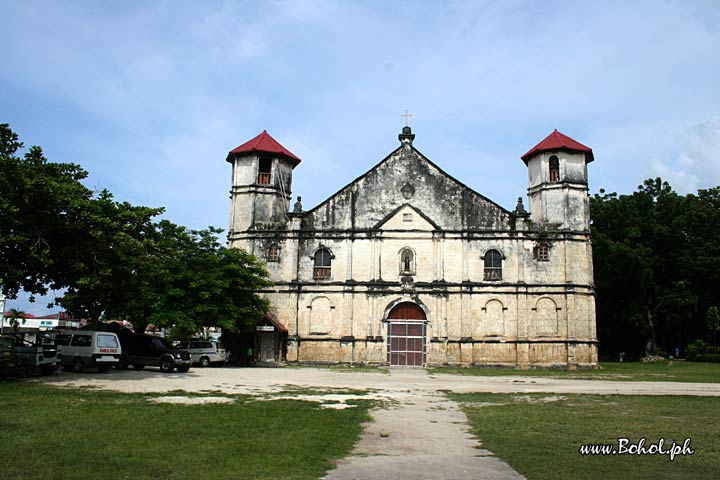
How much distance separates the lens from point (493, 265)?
3559 cm

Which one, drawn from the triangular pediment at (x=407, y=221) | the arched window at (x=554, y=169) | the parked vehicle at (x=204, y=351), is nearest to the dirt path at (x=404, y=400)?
the parked vehicle at (x=204, y=351)

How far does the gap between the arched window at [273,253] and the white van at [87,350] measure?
526 inches

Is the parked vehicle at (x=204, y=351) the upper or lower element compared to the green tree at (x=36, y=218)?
lower

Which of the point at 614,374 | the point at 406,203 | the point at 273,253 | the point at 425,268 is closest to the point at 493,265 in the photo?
the point at 425,268

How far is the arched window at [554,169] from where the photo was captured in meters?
36.6

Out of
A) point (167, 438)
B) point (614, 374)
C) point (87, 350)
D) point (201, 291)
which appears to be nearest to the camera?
point (167, 438)

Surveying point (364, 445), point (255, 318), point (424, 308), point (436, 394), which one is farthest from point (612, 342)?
point (364, 445)

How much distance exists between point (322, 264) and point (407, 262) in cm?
491

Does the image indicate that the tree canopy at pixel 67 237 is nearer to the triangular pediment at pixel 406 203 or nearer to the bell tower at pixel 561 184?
the triangular pediment at pixel 406 203

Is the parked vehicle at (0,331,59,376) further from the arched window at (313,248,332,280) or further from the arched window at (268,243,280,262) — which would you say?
the arched window at (313,248,332,280)

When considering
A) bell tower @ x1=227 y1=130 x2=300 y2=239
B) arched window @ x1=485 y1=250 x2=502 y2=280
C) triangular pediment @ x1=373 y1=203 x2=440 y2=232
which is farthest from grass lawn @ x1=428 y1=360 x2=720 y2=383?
bell tower @ x1=227 y1=130 x2=300 y2=239

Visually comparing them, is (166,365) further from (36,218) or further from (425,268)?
(425,268)

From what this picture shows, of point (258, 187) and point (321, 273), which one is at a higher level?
point (258, 187)

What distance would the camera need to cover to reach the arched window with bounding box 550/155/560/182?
1441 inches
